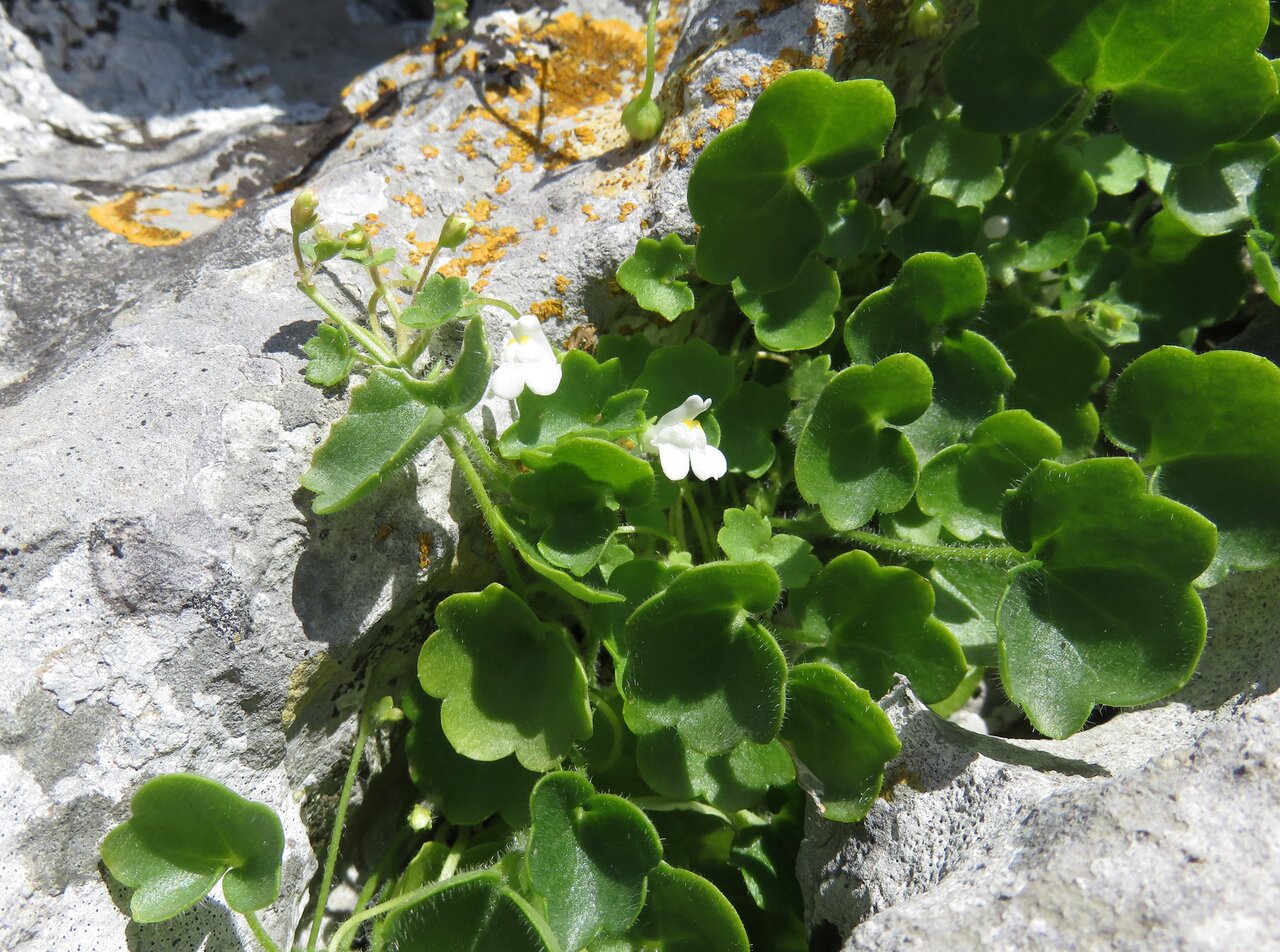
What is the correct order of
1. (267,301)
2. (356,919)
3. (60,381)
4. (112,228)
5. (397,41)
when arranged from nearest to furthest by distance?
1. (356,919)
2. (60,381)
3. (267,301)
4. (112,228)
5. (397,41)

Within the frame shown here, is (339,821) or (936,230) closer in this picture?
(339,821)

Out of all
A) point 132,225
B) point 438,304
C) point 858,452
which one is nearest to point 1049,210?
point 858,452

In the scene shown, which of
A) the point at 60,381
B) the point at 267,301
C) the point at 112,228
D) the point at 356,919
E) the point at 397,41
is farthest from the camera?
the point at 397,41

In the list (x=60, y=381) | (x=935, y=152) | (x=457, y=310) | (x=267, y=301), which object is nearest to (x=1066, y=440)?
(x=935, y=152)

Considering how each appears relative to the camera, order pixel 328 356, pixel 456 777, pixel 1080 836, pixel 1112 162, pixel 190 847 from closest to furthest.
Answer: pixel 1080 836, pixel 190 847, pixel 328 356, pixel 456 777, pixel 1112 162

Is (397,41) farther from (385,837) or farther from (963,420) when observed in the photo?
(385,837)

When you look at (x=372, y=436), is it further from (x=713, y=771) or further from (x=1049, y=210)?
(x=1049, y=210)

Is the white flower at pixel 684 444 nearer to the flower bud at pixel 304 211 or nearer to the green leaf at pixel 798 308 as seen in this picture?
the green leaf at pixel 798 308
